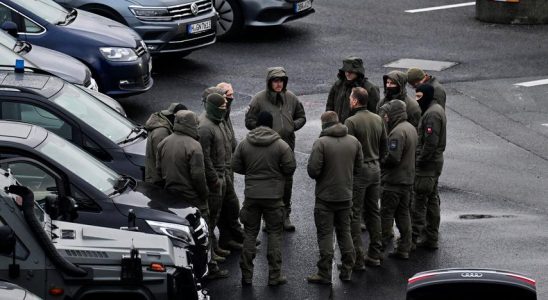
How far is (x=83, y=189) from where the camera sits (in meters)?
10.8

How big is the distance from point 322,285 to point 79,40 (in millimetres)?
6902

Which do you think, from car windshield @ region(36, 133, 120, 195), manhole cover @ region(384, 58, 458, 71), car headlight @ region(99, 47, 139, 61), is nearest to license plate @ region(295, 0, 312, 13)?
manhole cover @ region(384, 58, 458, 71)

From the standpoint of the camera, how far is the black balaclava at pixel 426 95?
1332cm

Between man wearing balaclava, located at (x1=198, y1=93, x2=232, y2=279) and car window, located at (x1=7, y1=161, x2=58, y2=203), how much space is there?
6.75 feet

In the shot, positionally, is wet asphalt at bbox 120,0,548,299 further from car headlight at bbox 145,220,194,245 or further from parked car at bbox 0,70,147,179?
parked car at bbox 0,70,147,179

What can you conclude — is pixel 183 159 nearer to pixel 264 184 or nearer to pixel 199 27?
pixel 264 184

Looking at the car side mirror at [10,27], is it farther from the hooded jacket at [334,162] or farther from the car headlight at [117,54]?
the hooded jacket at [334,162]

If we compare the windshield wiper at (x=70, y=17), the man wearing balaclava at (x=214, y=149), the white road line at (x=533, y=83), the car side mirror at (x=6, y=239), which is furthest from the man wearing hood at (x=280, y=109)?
the white road line at (x=533, y=83)

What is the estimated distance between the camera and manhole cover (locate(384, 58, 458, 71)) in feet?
68.7

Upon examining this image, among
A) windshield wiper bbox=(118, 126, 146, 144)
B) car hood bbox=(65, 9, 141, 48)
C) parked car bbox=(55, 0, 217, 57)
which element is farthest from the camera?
parked car bbox=(55, 0, 217, 57)

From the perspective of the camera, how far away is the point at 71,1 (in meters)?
20.1

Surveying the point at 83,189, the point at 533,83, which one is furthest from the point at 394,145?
the point at 533,83

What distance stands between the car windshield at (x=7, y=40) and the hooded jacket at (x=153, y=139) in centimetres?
396

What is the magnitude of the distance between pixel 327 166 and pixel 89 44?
655 cm
